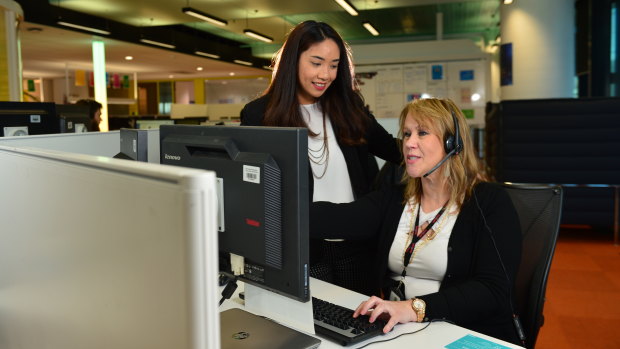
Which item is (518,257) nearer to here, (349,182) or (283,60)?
(349,182)

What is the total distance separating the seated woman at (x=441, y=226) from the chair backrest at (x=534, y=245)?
0.10 metres

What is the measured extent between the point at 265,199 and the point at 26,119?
1.92 m

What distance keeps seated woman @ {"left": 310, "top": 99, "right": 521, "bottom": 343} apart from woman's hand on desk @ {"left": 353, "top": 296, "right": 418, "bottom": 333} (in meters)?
0.15

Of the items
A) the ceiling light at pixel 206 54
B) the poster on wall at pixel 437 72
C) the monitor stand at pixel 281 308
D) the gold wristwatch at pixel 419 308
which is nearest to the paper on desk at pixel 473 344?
the gold wristwatch at pixel 419 308

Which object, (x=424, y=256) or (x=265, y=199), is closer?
(x=265, y=199)

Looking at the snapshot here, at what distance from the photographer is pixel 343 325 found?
1.26 metres

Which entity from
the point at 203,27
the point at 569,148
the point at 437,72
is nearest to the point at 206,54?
the point at 203,27

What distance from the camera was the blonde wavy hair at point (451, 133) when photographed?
1646mm

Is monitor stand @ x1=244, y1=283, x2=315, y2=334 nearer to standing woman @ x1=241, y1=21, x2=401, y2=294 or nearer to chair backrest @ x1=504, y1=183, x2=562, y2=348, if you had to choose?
standing woman @ x1=241, y1=21, x2=401, y2=294

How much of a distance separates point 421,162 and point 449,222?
0.20 m

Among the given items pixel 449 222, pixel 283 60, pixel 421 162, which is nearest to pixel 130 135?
pixel 283 60

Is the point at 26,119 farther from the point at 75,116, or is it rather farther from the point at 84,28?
the point at 84,28

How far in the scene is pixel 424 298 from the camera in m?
1.39

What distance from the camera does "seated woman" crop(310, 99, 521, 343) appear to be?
1.52 metres
